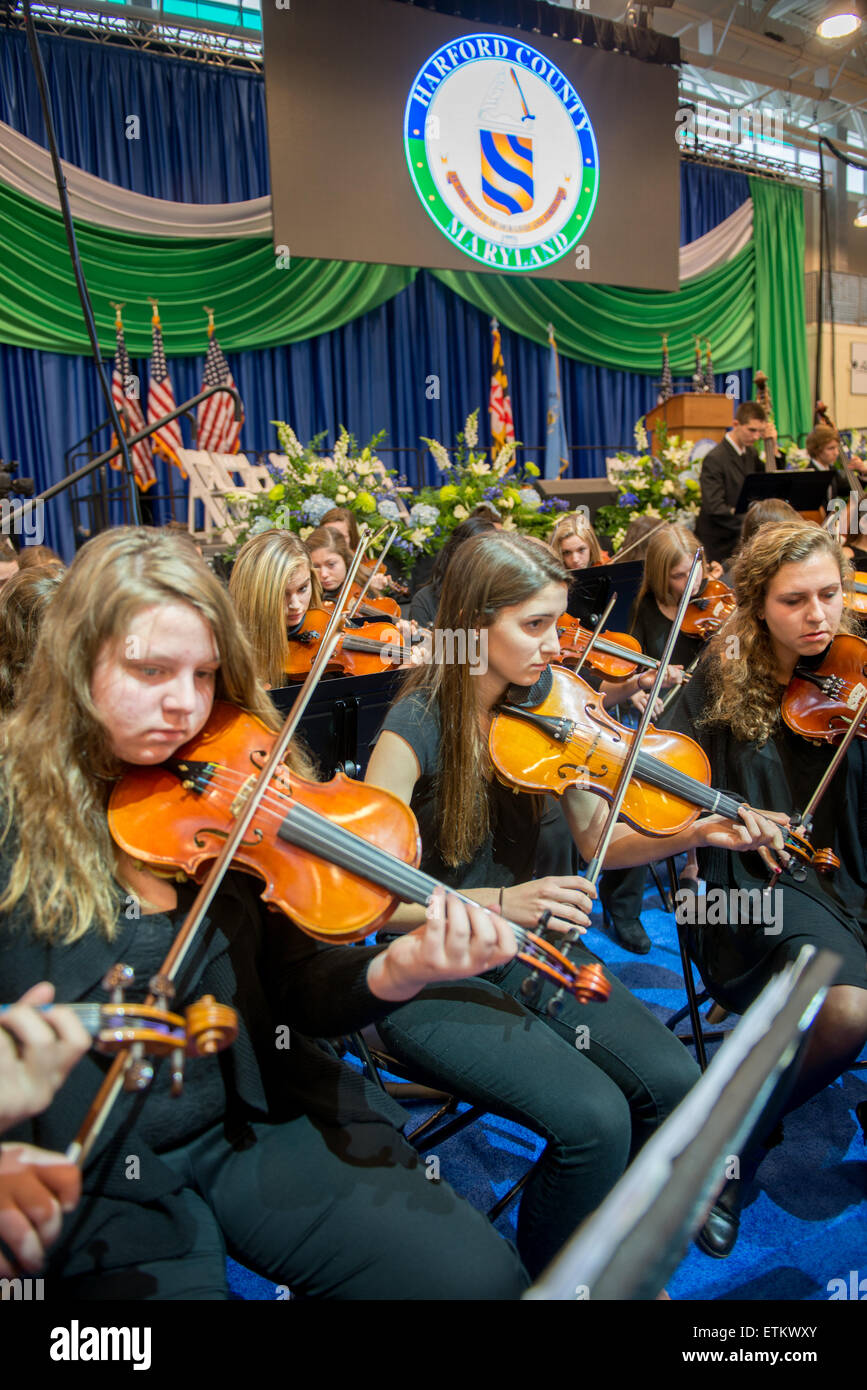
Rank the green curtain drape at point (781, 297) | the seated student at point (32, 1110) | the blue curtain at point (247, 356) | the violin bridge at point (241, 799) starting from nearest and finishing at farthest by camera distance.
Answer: the seated student at point (32, 1110), the violin bridge at point (241, 799), the blue curtain at point (247, 356), the green curtain drape at point (781, 297)

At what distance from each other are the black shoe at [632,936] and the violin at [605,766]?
123 cm

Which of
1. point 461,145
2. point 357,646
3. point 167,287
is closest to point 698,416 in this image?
point 461,145

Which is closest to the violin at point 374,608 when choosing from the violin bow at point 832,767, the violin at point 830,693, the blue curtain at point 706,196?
the violin at point 830,693

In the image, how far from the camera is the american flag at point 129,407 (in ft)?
22.9

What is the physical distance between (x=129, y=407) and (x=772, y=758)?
6623 millimetres

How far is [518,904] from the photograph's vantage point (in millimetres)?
1350

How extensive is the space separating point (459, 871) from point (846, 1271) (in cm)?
99

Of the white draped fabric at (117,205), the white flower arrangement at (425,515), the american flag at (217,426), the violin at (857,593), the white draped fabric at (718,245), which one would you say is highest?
the white draped fabric at (718,245)

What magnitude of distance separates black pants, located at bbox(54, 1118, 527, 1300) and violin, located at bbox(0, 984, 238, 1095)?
1.07ft

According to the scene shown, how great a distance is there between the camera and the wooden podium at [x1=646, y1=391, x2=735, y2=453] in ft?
25.2

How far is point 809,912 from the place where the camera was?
168cm

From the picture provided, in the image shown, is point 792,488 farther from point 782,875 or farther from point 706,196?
point 706,196

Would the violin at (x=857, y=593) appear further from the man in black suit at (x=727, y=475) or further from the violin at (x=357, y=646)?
the man in black suit at (x=727, y=475)
